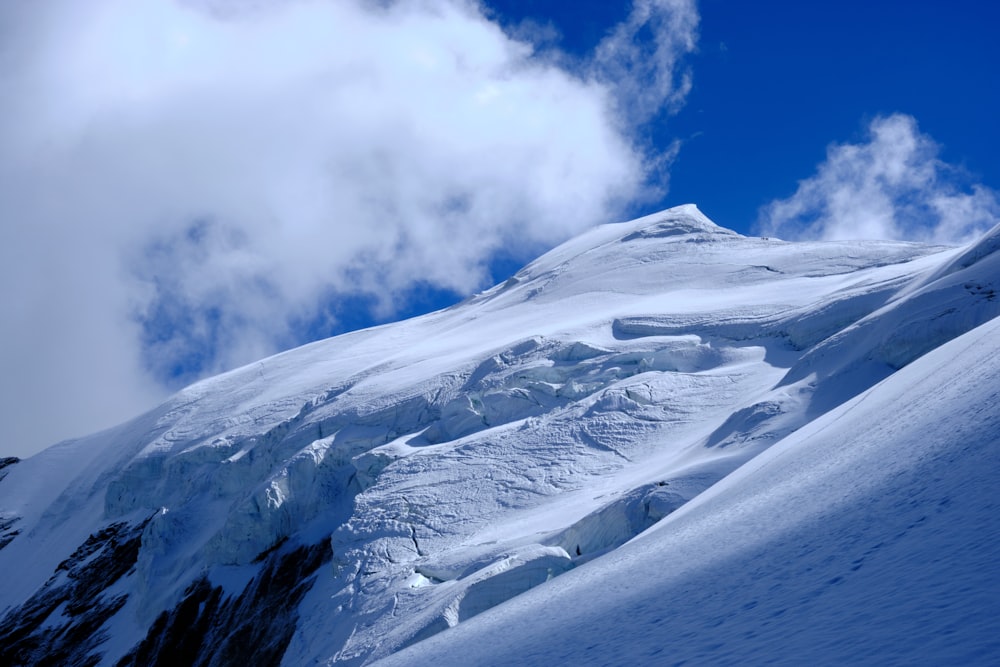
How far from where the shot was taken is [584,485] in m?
24.6

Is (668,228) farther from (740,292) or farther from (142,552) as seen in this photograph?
(142,552)

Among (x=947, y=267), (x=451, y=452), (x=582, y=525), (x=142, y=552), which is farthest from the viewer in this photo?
(x=142, y=552)

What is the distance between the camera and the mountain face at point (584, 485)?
7465 mm

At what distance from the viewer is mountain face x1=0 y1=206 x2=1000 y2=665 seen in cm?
746

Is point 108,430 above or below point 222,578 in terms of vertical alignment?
above

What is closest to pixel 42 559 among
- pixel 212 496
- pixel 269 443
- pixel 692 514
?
pixel 212 496

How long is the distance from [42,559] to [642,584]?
141ft

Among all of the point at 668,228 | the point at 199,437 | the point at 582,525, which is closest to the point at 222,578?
the point at 199,437

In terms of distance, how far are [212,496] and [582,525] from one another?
70.5 ft

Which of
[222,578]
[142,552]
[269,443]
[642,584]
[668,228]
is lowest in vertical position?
[642,584]

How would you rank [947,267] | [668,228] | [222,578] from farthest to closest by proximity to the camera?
[668,228] → [222,578] → [947,267]

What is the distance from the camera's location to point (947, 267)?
77.4 ft

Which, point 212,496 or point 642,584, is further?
point 212,496

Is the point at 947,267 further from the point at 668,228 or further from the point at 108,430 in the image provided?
the point at 108,430
